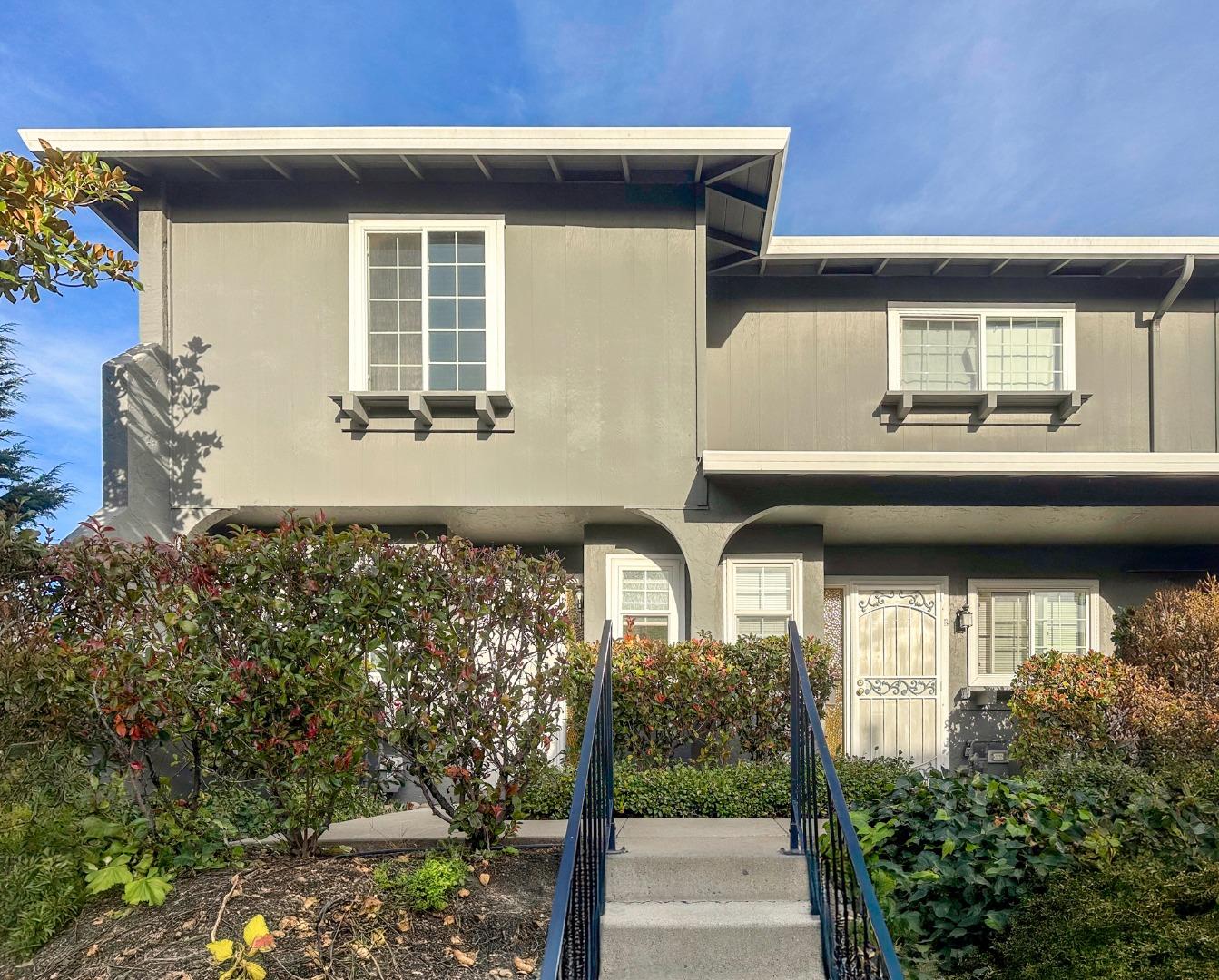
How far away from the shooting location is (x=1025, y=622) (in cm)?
823

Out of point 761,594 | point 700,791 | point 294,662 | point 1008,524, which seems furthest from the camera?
point 761,594

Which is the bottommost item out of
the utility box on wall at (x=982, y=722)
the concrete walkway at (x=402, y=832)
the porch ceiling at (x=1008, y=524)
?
the utility box on wall at (x=982, y=722)

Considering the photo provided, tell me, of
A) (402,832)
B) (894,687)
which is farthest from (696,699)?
(894,687)

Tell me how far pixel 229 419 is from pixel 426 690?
13.4 ft

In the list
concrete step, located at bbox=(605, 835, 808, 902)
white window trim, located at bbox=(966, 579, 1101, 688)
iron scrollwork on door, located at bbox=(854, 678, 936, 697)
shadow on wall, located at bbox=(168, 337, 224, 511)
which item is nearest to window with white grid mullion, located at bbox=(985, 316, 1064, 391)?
white window trim, located at bbox=(966, 579, 1101, 688)

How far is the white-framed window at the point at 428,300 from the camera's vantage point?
22.0 feet

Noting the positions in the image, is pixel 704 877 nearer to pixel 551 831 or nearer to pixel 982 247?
pixel 551 831

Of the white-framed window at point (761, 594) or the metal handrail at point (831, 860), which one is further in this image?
the white-framed window at point (761, 594)

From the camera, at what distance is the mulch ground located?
310 centimetres

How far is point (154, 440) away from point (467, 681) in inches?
173

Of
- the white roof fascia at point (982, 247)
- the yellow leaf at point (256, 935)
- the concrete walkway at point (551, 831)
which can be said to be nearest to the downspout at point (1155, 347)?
the white roof fascia at point (982, 247)

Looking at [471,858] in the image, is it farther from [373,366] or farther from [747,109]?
[747,109]

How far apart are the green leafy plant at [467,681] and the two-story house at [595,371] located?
2.59 meters

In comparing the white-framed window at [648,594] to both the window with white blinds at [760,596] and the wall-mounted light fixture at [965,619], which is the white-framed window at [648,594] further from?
the wall-mounted light fixture at [965,619]
